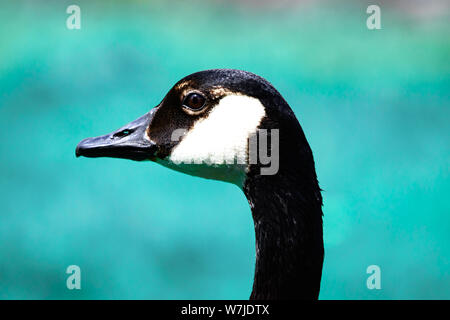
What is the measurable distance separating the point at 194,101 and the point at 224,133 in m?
0.14

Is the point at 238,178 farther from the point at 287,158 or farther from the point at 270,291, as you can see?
the point at 270,291

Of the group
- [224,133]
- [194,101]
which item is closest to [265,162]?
[224,133]

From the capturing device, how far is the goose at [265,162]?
1.44 meters

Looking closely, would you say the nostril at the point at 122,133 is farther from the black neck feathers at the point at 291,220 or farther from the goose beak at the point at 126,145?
the black neck feathers at the point at 291,220

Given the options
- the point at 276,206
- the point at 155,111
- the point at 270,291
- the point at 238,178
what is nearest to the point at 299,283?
the point at 270,291

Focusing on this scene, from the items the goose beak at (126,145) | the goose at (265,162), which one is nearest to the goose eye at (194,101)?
the goose at (265,162)

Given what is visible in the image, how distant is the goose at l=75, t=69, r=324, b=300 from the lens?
1.44m

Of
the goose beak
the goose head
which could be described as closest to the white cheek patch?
the goose head

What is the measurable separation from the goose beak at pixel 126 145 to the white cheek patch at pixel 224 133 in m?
0.12

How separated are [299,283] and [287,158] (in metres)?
0.35

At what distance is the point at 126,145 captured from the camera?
Answer: 1.62 m

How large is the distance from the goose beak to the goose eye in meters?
0.16

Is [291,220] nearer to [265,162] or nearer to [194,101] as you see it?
[265,162]

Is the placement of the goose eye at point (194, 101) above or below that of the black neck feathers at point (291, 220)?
above
